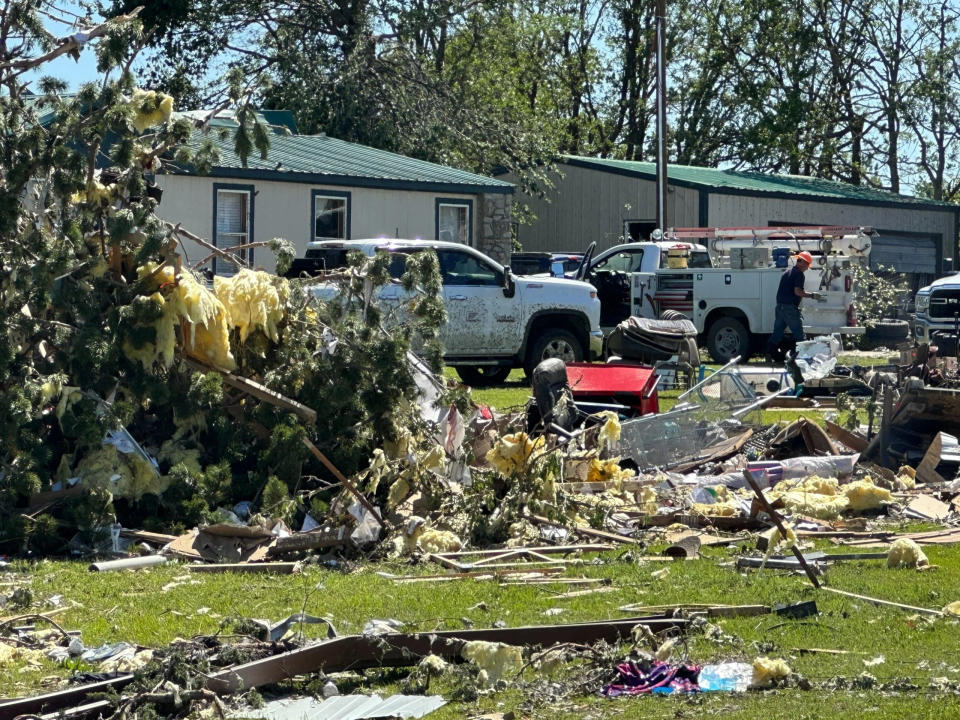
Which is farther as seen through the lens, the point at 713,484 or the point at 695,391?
the point at 695,391

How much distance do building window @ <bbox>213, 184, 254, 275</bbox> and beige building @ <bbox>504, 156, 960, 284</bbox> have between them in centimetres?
1329

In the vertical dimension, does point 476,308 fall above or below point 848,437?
above

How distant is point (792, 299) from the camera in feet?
70.4

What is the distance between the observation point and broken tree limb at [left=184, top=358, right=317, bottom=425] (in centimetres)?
994

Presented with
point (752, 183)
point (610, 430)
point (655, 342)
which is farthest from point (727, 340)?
point (752, 183)

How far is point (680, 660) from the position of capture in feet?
19.7

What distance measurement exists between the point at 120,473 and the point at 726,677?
5.00 meters

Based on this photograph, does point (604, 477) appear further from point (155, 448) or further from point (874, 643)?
point (874, 643)

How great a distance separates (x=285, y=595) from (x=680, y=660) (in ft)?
8.16

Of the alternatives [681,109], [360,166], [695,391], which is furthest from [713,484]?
[681,109]

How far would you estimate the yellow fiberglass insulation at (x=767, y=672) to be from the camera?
5699mm

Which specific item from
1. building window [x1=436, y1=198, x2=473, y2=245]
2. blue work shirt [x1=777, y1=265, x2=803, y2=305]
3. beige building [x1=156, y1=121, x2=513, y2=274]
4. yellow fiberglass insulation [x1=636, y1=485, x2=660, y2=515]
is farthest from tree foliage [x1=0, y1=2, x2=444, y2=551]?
building window [x1=436, y1=198, x2=473, y2=245]

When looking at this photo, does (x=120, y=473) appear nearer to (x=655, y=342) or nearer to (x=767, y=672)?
(x=767, y=672)

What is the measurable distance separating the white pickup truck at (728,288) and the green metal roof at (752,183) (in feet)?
34.3
